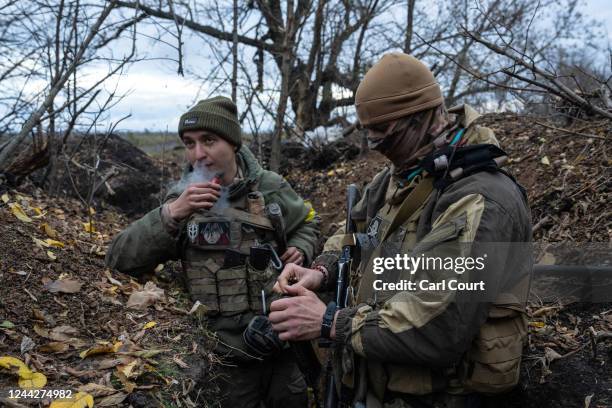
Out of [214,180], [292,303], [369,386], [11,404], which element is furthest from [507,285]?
[11,404]

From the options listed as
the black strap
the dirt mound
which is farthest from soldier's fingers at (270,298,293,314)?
the dirt mound

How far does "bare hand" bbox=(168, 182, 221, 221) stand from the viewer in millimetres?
3287

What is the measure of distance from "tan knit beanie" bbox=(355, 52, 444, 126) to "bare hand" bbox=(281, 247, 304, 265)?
1349 millimetres

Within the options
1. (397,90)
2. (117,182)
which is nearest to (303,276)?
(397,90)

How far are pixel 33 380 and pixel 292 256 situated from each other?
1.82 meters

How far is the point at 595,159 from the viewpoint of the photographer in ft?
16.7

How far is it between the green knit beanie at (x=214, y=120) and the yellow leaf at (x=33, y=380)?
5.90ft

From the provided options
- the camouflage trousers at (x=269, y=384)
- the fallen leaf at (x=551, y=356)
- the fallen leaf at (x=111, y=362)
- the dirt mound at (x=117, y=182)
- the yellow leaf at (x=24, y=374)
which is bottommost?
the camouflage trousers at (x=269, y=384)

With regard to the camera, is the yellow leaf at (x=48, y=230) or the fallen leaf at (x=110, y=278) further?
the yellow leaf at (x=48, y=230)

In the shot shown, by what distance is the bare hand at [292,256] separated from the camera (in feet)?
12.1

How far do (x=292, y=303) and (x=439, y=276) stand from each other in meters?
0.74

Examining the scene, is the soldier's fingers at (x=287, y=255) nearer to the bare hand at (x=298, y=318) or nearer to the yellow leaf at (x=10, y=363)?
the bare hand at (x=298, y=318)

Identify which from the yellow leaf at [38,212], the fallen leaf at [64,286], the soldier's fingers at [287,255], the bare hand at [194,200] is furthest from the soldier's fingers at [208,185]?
the yellow leaf at [38,212]

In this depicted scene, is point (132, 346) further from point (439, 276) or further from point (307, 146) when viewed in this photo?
point (307, 146)
